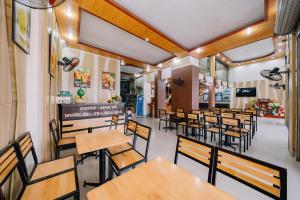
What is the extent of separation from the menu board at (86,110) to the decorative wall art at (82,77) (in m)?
1.65

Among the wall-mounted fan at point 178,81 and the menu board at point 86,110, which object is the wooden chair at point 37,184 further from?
the wall-mounted fan at point 178,81

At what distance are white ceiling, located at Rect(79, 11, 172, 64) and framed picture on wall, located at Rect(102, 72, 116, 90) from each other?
3.41 feet

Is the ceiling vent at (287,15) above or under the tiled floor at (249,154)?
above

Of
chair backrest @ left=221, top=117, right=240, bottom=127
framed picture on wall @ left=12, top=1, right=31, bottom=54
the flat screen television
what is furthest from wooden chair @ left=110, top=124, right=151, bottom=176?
the flat screen television

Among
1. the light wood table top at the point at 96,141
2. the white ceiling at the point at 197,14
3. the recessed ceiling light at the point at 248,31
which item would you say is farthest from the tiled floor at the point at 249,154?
the white ceiling at the point at 197,14

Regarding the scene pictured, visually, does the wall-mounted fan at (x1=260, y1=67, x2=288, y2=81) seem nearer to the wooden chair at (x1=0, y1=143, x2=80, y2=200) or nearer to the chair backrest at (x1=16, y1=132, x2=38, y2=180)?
the wooden chair at (x1=0, y1=143, x2=80, y2=200)

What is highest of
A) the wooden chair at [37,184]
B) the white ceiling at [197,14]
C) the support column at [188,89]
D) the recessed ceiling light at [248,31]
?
the white ceiling at [197,14]

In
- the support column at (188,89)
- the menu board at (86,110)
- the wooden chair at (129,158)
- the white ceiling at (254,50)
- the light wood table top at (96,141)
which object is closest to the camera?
the light wood table top at (96,141)

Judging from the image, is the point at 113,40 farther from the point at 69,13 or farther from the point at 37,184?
the point at 37,184

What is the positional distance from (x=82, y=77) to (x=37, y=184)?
4.31 m

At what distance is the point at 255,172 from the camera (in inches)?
38.6

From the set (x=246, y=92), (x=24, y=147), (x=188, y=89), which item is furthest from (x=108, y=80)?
(x=246, y=92)

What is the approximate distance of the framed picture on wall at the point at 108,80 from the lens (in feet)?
18.1

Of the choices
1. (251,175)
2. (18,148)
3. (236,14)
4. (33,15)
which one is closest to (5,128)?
(18,148)
